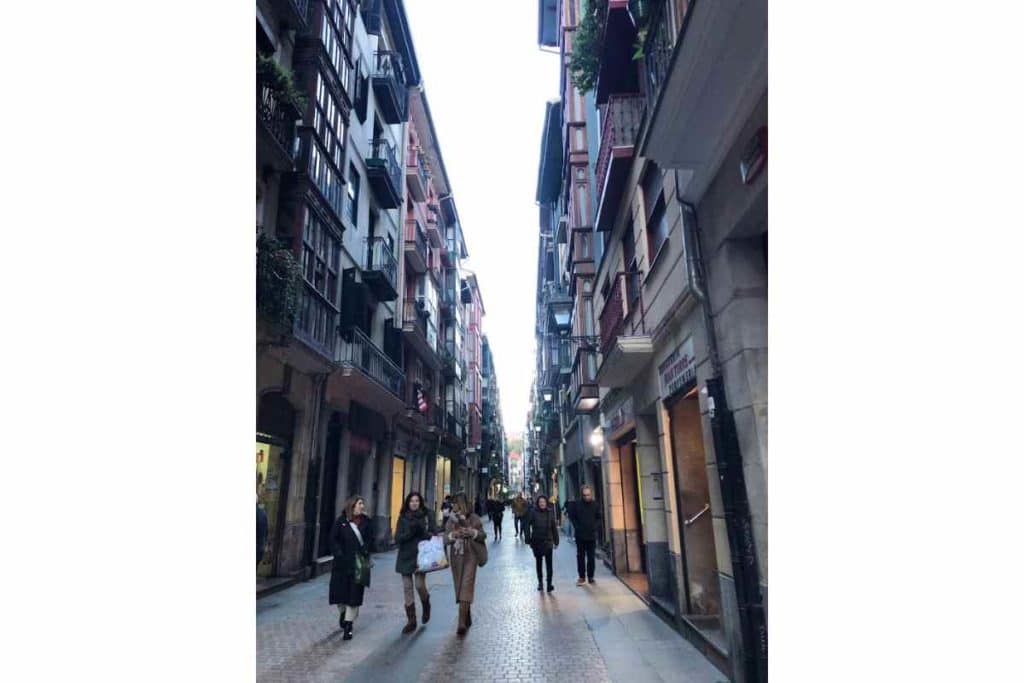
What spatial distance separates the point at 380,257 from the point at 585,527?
12.5 m

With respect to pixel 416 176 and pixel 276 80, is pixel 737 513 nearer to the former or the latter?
pixel 276 80

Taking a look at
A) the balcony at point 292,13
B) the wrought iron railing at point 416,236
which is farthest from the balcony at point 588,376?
the balcony at point 292,13

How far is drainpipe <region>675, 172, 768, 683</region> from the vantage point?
16.5 feet

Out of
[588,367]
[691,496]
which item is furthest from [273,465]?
[691,496]

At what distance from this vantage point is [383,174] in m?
19.8

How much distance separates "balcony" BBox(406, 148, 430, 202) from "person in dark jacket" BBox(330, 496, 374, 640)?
771 inches

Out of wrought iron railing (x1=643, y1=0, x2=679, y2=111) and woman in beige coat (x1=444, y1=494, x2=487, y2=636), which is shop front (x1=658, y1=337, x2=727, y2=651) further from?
wrought iron railing (x1=643, y1=0, x2=679, y2=111)

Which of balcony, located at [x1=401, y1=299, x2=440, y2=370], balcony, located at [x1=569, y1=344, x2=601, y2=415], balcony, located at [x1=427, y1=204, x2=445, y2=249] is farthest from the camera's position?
balcony, located at [x1=427, y1=204, x2=445, y2=249]

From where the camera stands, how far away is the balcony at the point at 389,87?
21.0 meters

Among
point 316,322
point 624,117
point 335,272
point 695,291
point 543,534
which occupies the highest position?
point 624,117

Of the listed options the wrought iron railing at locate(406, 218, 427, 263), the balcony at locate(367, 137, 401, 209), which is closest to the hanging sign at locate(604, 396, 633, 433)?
the balcony at locate(367, 137, 401, 209)
